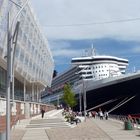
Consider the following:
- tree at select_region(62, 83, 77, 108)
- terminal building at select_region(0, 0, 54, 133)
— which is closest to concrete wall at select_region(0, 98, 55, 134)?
terminal building at select_region(0, 0, 54, 133)

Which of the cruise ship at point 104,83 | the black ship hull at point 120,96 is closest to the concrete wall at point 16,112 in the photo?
the cruise ship at point 104,83

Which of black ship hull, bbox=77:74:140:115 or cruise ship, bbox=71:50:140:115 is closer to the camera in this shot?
black ship hull, bbox=77:74:140:115

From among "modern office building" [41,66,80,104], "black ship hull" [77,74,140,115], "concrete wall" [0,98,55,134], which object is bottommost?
"concrete wall" [0,98,55,134]

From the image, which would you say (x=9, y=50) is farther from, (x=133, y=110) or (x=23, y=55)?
(x=133, y=110)

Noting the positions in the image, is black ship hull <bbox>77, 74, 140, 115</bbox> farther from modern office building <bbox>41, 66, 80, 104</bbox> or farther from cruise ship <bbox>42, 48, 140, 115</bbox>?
modern office building <bbox>41, 66, 80, 104</bbox>

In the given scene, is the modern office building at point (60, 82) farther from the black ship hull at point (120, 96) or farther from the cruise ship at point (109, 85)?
the black ship hull at point (120, 96)

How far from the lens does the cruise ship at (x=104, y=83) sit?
8656 centimetres

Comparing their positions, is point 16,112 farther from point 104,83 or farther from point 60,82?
point 60,82

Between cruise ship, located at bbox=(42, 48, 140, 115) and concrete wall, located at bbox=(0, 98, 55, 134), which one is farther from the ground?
cruise ship, located at bbox=(42, 48, 140, 115)

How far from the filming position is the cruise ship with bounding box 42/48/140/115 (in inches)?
3408

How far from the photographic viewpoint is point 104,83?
92438 mm

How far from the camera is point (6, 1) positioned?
3750 cm

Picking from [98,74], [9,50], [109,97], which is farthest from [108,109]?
[9,50]

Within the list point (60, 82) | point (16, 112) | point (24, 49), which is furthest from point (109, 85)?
point (16, 112)
